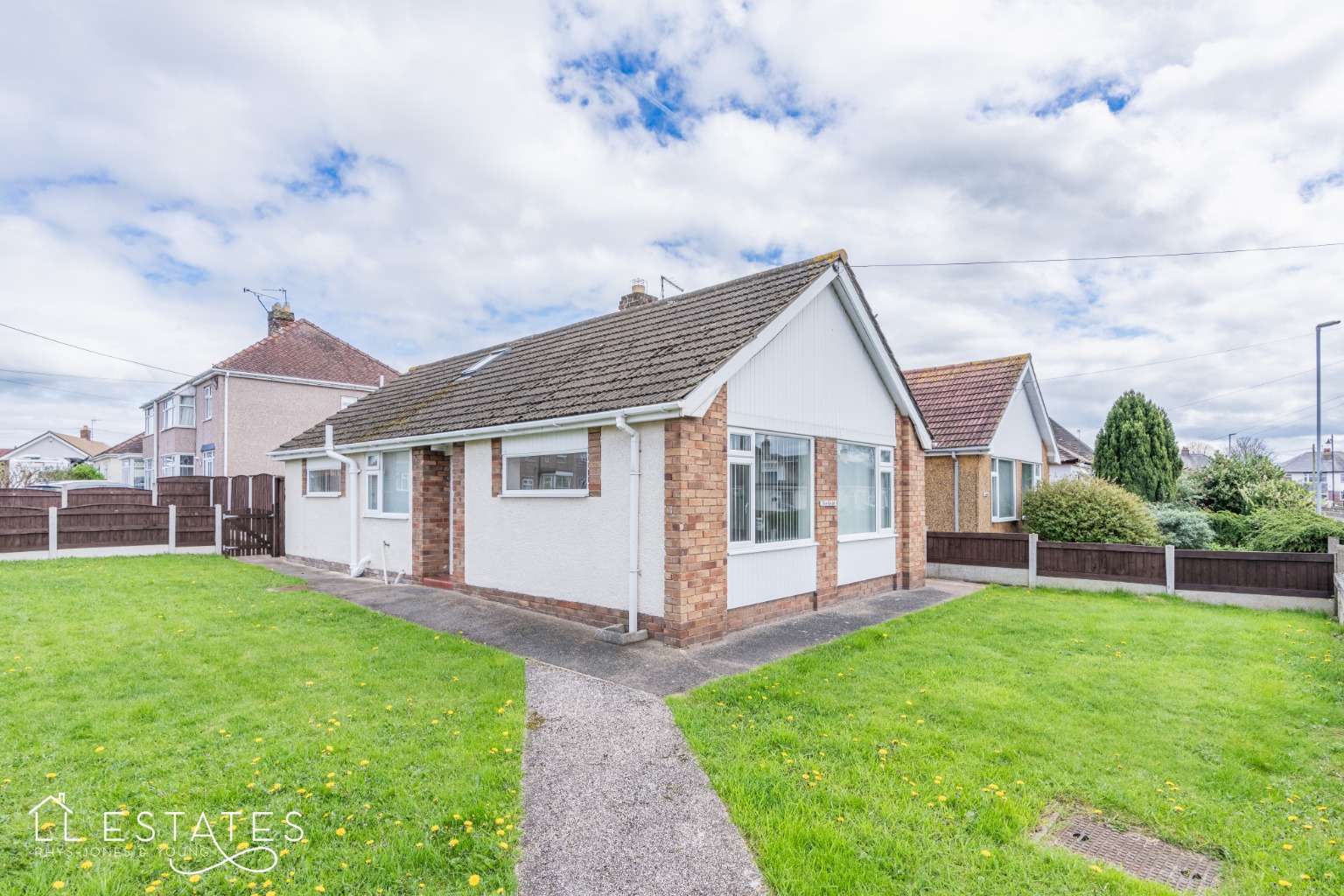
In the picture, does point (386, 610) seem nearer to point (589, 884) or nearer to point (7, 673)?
point (7, 673)

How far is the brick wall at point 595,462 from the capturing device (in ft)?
29.0

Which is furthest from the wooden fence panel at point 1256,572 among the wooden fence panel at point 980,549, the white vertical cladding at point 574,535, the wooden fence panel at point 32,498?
the wooden fence panel at point 32,498

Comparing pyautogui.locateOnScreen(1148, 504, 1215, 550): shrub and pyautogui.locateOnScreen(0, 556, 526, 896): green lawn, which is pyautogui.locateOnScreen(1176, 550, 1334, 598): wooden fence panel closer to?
pyautogui.locateOnScreen(1148, 504, 1215, 550): shrub

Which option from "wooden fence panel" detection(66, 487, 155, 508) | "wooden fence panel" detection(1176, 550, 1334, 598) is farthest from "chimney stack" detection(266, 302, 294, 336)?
"wooden fence panel" detection(1176, 550, 1334, 598)

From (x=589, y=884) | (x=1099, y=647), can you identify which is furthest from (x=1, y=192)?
(x=1099, y=647)

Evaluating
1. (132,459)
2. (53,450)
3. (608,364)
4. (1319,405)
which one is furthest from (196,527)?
(53,450)

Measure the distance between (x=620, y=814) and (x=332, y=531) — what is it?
43.5 ft

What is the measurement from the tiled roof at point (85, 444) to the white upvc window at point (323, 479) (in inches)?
2422

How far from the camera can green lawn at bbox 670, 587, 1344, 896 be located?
3.44 m

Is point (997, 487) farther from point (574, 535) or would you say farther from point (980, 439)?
point (574, 535)

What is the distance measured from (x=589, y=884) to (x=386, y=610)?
785cm

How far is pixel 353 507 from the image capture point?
1387cm

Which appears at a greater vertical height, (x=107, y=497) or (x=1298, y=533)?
(x=107, y=497)

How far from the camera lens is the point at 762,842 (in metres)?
3.61
